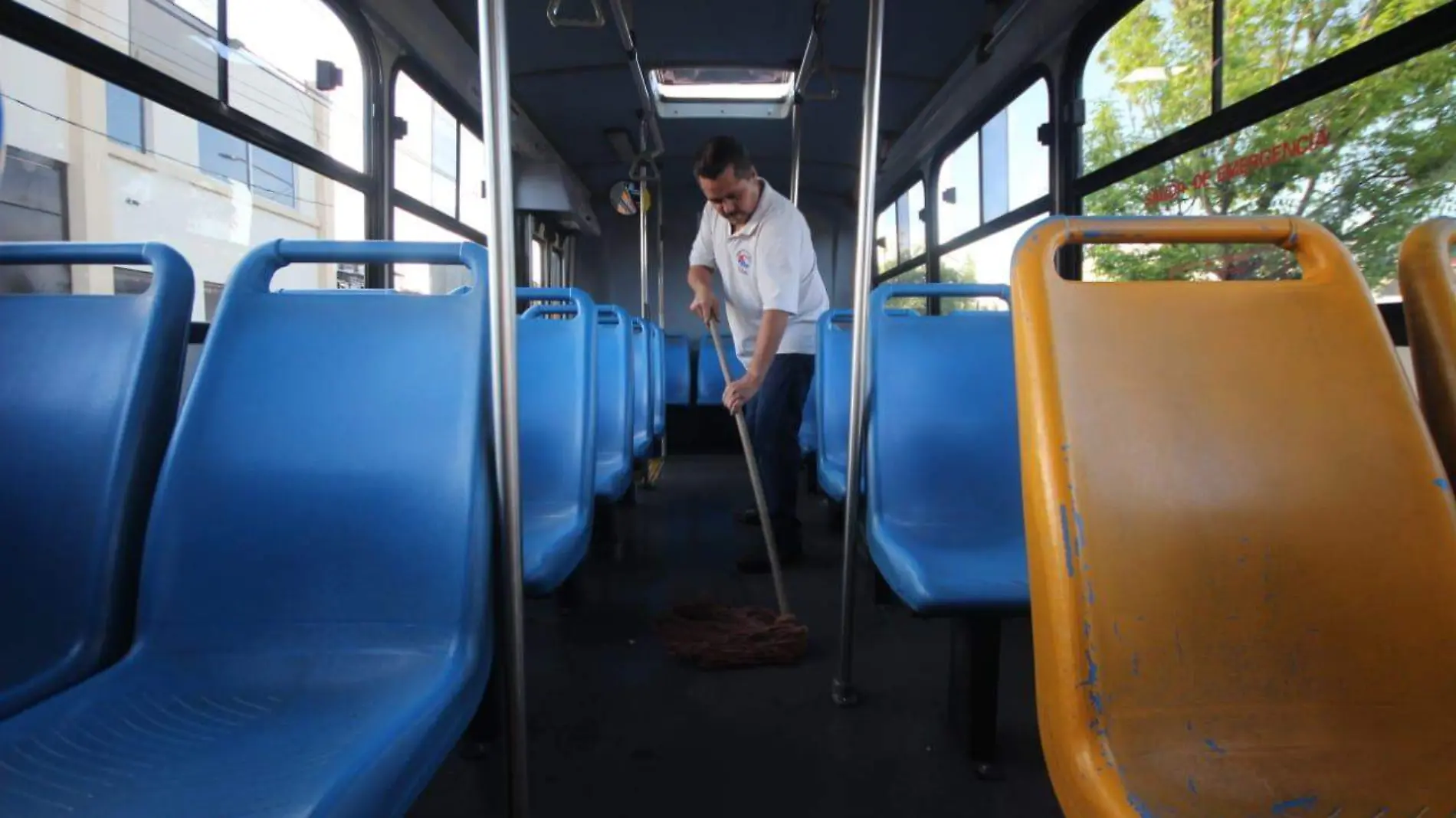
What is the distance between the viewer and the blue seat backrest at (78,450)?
0.92 meters

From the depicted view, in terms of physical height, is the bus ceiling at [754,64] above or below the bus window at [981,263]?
above

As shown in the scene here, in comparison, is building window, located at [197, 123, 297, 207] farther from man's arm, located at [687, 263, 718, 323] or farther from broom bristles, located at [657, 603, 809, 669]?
broom bristles, located at [657, 603, 809, 669]

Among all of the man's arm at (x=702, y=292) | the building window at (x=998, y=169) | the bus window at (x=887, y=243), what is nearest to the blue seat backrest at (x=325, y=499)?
the man's arm at (x=702, y=292)

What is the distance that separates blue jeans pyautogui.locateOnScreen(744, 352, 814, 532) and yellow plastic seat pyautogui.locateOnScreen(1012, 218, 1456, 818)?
180 cm

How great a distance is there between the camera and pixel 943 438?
1.68m

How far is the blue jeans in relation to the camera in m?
2.61

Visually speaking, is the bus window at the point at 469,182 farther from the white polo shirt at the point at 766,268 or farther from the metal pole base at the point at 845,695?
the metal pole base at the point at 845,695

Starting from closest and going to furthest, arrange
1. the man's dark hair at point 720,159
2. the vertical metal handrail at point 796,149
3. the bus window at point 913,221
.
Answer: the man's dark hair at point 720,159 → the vertical metal handrail at point 796,149 → the bus window at point 913,221

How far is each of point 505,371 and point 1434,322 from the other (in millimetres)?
1078

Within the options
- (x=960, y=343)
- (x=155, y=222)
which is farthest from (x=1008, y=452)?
(x=155, y=222)

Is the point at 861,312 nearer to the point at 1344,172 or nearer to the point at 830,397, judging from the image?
the point at 830,397

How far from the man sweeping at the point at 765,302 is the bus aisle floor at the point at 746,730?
0.43 metres

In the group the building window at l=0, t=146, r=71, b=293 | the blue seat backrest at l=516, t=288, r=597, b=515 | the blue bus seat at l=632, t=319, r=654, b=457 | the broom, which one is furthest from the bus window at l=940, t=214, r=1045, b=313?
the building window at l=0, t=146, r=71, b=293

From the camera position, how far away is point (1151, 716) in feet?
2.21
